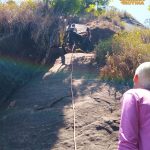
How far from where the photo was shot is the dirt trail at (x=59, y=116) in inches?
232

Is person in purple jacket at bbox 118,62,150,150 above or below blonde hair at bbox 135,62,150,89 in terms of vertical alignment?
below

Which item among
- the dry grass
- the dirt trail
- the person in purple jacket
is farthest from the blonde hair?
the dry grass

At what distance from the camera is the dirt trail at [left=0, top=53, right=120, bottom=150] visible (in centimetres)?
589

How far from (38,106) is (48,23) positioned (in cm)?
380

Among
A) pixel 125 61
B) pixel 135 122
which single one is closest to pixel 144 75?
pixel 135 122

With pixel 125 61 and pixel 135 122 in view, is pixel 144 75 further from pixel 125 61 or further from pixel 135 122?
pixel 125 61

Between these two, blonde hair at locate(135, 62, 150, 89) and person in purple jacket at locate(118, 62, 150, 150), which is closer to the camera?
person in purple jacket at locate(118, 62, 150, 150)

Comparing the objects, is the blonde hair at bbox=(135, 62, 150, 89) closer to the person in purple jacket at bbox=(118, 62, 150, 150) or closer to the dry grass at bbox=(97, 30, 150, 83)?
the person in purple jacket at bbox=(118, 62, 150, 150)

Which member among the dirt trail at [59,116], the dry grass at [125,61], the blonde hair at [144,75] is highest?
the blonde hair at [144,75]

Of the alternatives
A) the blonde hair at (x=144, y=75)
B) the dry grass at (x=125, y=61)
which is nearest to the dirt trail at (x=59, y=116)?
the dry grass at (x=125, y=61)

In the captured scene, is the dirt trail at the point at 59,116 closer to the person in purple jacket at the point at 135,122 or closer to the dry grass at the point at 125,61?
the dry grass at the point at 125,61

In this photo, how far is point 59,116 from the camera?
6.86m

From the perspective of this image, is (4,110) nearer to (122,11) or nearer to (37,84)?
(37,84)

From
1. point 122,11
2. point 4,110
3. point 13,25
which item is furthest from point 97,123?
point 122,11
